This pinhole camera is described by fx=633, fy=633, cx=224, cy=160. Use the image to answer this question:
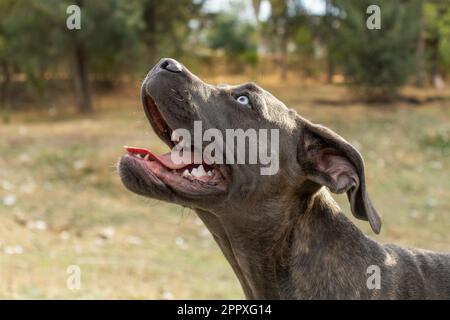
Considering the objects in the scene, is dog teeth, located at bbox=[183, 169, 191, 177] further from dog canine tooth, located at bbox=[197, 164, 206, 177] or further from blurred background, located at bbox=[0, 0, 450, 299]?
blurred background, located at bbox=[0, 0, 450, 299]

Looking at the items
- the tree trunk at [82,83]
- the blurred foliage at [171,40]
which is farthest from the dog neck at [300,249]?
the tree trunk at [82,83]

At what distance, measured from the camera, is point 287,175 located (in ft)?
11.8

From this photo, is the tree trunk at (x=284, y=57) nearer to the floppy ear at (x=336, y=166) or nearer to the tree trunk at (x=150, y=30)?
the tree trunk at (x=150, y=30)

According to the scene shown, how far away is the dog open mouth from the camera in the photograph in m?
3.45

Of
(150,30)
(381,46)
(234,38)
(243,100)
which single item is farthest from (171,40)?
(243,100)

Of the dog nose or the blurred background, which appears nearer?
the dog nose

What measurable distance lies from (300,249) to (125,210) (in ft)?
23.9

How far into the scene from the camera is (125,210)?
10461 mm

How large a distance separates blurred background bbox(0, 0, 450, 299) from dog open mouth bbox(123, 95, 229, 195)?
828 mm

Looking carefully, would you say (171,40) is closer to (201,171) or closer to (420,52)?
(420,52)

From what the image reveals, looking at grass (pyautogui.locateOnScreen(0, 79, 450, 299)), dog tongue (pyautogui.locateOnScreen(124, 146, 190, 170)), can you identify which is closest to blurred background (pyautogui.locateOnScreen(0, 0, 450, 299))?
grass (pyautogui.locateOnScreen(0, 79, 450, 299))

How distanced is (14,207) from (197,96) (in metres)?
7.29
